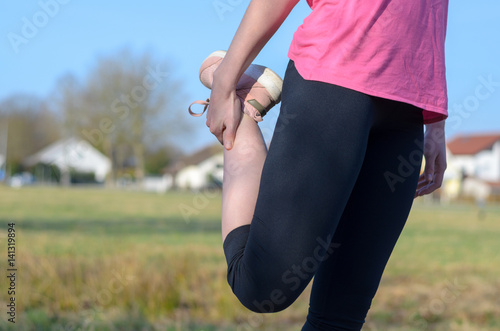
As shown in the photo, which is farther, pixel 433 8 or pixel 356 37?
pixel 433 8

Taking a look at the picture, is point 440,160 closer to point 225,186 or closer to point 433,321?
point 225,186

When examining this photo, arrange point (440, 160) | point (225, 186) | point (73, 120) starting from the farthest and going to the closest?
point (73, 120), point (440, 160), point (225, 186)

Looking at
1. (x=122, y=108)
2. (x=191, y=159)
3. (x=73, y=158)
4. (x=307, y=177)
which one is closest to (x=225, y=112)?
(x=307, y=177)

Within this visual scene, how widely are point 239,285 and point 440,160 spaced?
28.0 inches

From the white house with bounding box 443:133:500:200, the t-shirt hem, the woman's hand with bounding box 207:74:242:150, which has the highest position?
the t-shirt hem

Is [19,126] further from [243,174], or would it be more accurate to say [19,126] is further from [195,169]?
[243,174]

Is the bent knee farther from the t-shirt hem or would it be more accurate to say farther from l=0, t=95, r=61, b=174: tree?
l=0, t=95, r=61, b=174: tree

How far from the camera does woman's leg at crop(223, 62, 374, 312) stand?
112 centimetres

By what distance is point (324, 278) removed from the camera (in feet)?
4.49

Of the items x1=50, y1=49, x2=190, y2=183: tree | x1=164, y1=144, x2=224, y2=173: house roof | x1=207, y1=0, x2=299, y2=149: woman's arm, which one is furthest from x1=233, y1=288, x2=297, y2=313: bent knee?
x1=164, y1=144, x2=224, y2=173: house roof

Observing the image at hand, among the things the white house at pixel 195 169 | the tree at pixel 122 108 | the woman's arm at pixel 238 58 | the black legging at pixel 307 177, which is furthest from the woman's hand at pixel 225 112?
the white house at pixel 195 169

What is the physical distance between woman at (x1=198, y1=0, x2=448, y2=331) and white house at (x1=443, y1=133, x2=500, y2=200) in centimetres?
5189

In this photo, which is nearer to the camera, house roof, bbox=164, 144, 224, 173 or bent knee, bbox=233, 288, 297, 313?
bent knee, bbox=233, 288, 297, 313

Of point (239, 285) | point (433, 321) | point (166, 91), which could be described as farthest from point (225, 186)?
point (166, 91)
